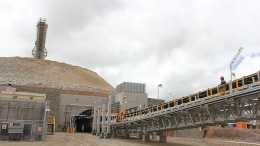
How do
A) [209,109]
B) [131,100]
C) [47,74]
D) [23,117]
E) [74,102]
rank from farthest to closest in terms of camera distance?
[47,74]
[74,102]
[131,100]
[23,117]
[209,109]

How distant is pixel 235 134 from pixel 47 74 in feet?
221

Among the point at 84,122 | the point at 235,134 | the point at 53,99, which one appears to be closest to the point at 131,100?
the point at 84,122

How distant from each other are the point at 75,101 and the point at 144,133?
30033 millimetres

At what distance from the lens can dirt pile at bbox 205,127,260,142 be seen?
3696 centimetres

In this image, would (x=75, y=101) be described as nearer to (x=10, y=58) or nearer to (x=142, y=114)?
(x=142, y=114)

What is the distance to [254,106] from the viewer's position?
14273 millimetres

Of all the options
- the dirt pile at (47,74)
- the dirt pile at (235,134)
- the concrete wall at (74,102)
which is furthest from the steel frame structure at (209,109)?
the dirt pile at (47,74)

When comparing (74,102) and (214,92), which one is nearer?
(214,92)

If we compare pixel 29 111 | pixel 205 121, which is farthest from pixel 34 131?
pixel 205 121

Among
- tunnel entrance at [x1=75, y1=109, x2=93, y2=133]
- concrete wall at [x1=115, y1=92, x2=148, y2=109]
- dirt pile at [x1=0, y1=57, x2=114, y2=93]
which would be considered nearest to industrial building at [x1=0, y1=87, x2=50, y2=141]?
tunnel entrance at [x1=75, y1=109, x2=93, y2=133]

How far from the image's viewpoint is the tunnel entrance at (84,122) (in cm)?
4844

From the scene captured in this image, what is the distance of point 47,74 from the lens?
9056cm

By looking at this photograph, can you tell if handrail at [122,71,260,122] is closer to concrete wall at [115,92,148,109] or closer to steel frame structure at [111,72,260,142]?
steel frame structure at [111,72,260,142]

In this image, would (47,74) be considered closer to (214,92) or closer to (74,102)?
(74,102)
